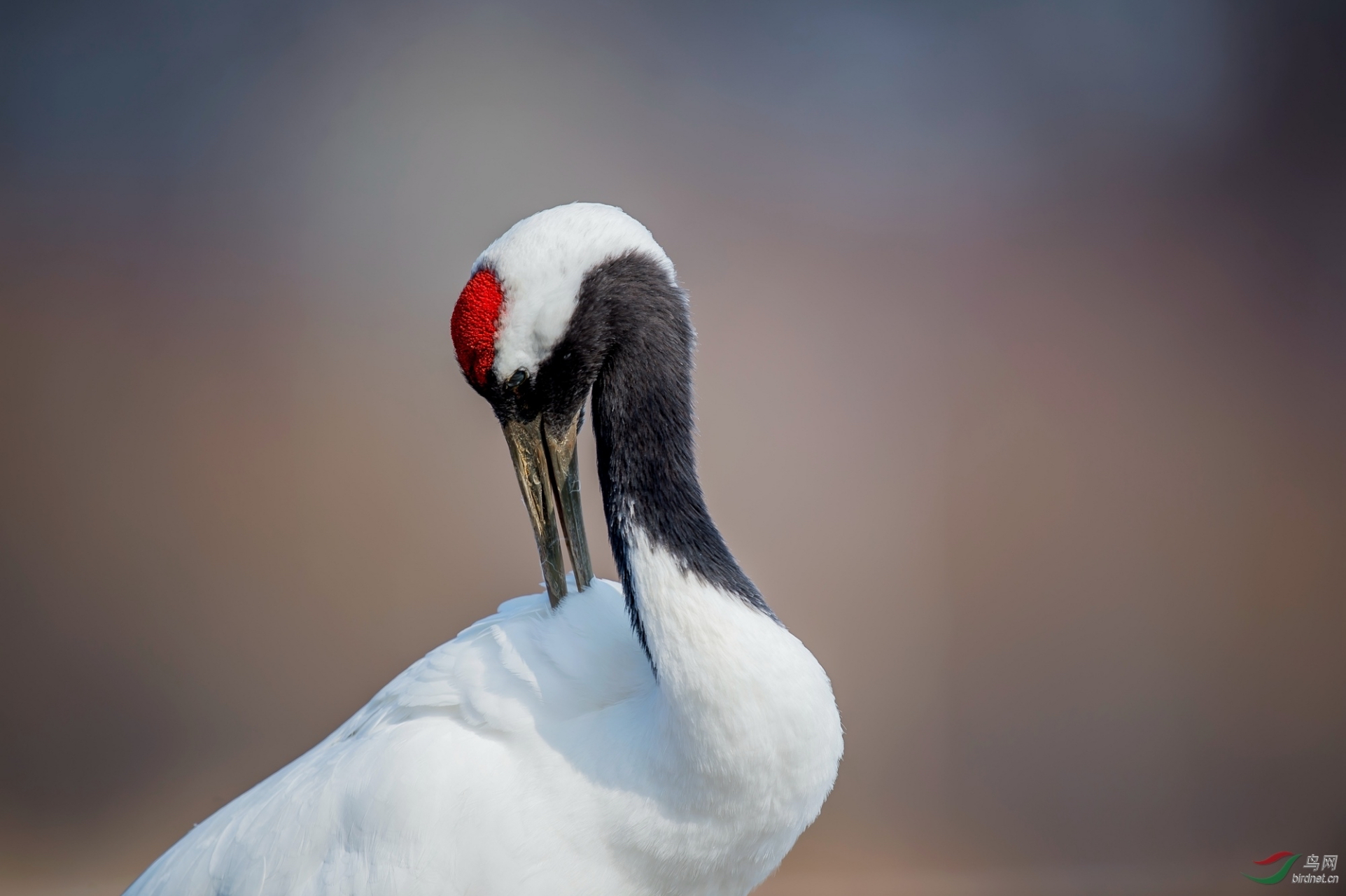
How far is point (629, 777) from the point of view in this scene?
94cm

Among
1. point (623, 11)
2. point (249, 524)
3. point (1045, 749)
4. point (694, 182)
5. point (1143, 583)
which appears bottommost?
point (1045, 749)

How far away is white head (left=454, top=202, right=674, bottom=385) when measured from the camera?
92 cm

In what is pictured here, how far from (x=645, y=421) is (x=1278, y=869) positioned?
2294mm

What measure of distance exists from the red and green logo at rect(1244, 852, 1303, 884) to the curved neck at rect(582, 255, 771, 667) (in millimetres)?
2089

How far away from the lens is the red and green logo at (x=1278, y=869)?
2.20 m

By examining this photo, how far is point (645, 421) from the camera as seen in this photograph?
3.15 feet

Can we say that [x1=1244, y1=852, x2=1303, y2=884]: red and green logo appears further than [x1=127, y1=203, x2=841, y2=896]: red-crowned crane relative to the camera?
Yes

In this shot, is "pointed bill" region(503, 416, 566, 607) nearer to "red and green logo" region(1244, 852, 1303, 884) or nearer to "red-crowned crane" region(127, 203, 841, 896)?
"red-crowned crane" region(127, 203, 841, 896)

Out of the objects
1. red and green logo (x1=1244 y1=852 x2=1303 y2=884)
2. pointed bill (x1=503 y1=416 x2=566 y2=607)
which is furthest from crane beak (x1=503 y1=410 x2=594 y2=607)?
red and green logo (x1=1244 y1=852 x2=1303 y2=884)

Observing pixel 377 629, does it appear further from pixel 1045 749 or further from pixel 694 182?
pixel 1045 749

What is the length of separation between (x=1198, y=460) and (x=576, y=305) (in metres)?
2.04

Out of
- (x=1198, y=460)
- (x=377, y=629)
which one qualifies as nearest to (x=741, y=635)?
(x=377, y=629)

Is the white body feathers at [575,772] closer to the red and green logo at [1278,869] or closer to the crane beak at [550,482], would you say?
the crane beak at [550,482]

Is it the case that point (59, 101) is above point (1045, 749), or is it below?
above
